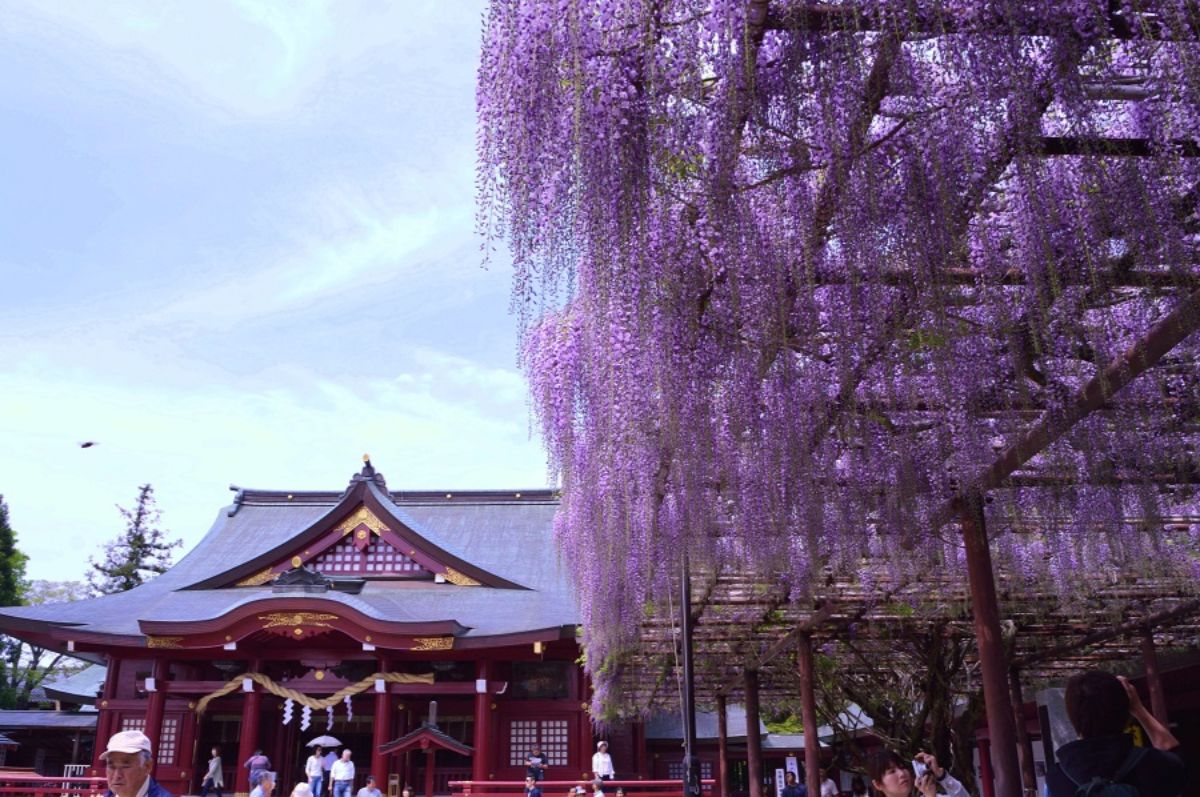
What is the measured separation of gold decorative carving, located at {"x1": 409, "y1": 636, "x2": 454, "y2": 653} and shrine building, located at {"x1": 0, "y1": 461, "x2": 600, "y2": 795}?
0.10ft

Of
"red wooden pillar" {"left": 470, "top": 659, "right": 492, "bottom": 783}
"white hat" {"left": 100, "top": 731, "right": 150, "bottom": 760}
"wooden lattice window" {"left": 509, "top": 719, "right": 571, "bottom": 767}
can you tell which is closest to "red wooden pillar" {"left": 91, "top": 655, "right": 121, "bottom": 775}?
"red wooden pillar" {"left": 470, "top": 659, "right": 492, "bottom": 783}

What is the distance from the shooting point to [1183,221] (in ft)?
14.4

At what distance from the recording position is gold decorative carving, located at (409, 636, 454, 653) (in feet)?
48.3

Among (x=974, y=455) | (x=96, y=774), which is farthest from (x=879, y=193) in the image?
(x=96, y=774)

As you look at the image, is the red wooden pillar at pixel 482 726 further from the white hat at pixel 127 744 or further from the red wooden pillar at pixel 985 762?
the white hat at pixel 127 744

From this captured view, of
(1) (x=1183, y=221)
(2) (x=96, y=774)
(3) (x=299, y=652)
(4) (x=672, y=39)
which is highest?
(4) (x=672, y=39)

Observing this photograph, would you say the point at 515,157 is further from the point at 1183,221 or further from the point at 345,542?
the point at 345,542

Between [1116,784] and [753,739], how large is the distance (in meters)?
12.4

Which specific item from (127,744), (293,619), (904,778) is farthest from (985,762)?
(127,744)

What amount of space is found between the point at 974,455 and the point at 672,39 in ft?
13.7

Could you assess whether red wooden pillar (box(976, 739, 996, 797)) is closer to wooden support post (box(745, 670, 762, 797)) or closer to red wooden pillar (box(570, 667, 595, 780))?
wooden support post (box(745, 670, 762, 797))

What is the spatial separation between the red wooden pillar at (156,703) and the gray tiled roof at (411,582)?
669mm

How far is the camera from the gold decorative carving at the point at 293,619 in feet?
48.0

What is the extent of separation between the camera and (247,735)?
47.8 feet
